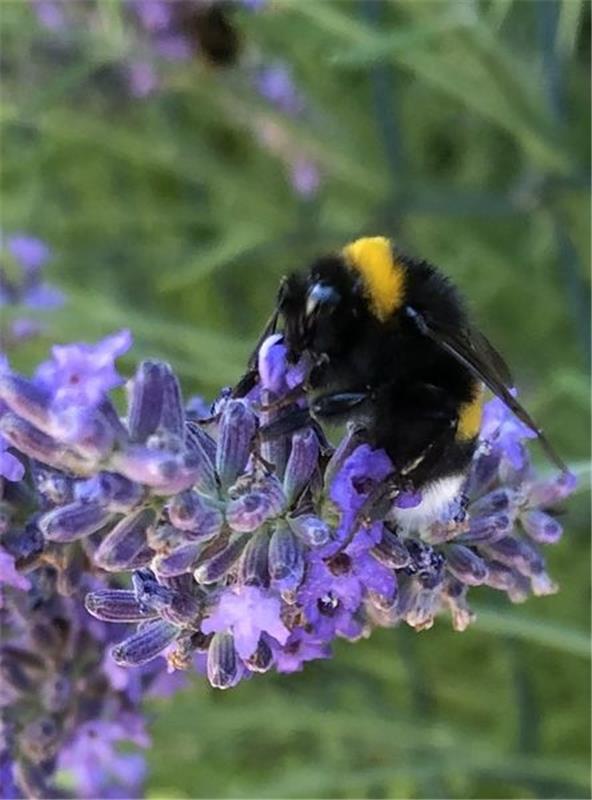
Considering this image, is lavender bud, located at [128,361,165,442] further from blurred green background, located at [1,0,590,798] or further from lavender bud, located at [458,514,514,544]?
blurred green background, located at [1,0,590,798]

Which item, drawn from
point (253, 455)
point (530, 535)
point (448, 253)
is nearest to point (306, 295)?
point (253, 455)

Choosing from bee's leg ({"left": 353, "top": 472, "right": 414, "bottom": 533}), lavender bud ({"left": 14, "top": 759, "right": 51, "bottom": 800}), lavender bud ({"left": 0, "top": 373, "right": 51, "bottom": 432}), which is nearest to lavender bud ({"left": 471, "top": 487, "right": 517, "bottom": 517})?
bee's leg ({"left": 353, "top": 472, "right": 414, "bottom": 533})

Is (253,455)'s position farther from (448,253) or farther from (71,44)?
(448,253)

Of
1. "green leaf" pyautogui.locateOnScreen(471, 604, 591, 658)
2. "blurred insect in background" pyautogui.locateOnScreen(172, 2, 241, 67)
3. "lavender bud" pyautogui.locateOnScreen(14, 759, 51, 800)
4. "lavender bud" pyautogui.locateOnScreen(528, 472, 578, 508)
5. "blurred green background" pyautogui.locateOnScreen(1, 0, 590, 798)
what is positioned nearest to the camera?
"lavender bud" pyautogui.locateOnScreen(528, 472, 578, 508)

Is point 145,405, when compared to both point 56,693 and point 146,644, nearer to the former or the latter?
point 146,644

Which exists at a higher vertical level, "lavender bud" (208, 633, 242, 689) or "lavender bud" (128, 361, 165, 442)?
"lavender bud" (128, 361, 165, 442)

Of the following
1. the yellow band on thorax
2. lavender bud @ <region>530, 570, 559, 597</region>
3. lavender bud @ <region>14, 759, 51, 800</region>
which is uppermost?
the yellow band on thorax

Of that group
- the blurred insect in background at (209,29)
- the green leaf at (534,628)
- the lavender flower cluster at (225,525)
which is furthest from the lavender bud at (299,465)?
the blurred insect in background at (209,29)

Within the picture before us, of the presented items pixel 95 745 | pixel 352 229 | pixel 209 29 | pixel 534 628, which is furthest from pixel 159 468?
pixel 352 229

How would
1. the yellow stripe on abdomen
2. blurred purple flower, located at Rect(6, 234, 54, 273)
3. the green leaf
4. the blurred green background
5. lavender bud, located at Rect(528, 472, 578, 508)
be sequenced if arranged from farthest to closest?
blurred purple flower, located at Rect(6, 234, 54, 273) → the blurred green background → the green leaf → lavender bud, located at Rect(528, 472, 578, 508) → the yellow stripe on abdomen
